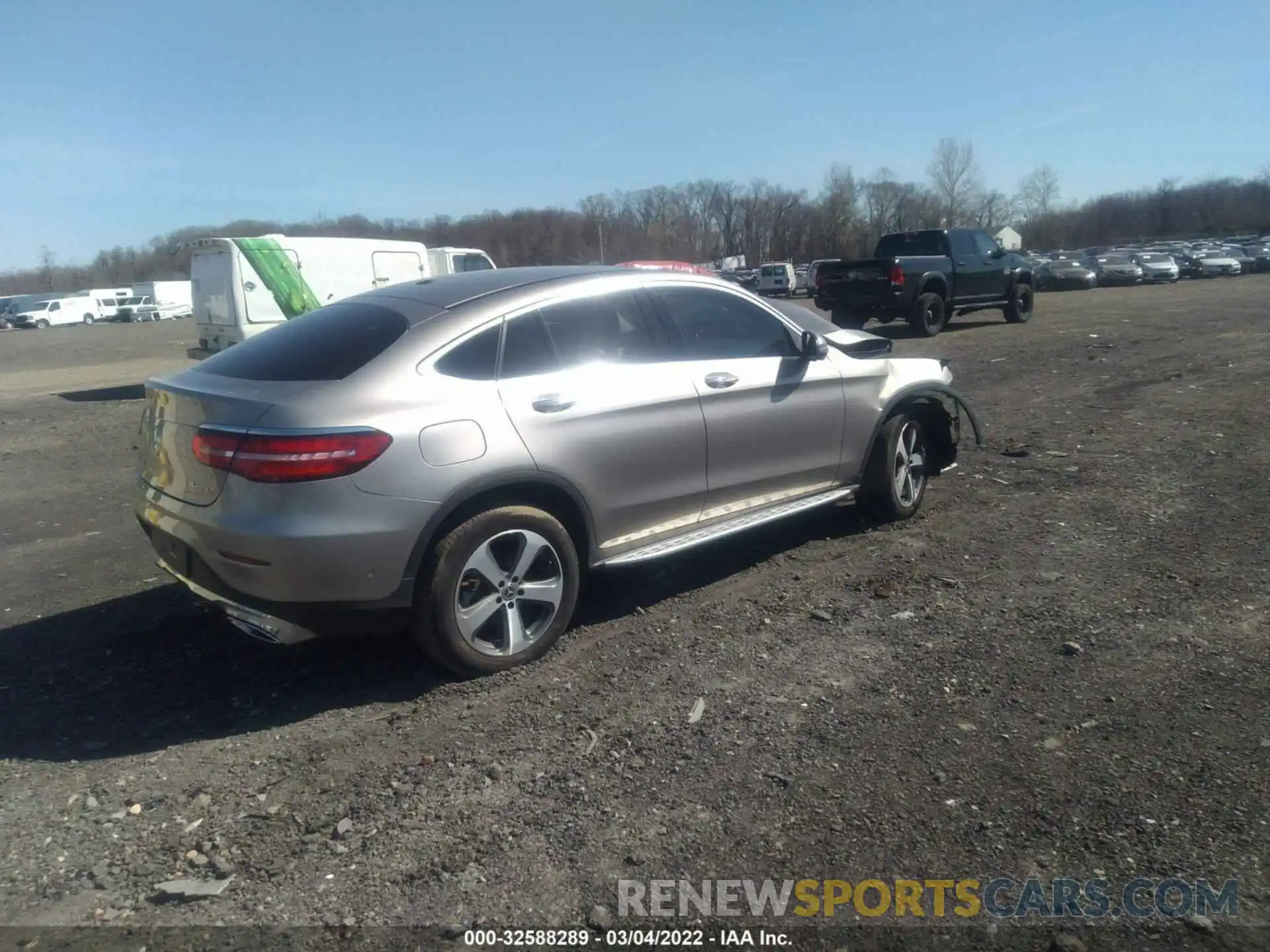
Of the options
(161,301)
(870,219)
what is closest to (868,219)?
(870,219)

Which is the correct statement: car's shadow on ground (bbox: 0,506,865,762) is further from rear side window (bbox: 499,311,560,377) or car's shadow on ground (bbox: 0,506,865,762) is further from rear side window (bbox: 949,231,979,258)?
rear side window (bbox: 949,231,979,258)

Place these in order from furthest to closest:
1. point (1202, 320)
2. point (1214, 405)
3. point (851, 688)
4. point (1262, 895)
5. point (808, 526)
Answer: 1. point (1202, 320)
2. point (1214, 405)
3. point (808, 526)
4. point (851, 688)
5. point (1262, 895)

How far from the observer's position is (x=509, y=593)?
402 cm

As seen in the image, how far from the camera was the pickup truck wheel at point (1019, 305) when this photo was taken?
67.6ft

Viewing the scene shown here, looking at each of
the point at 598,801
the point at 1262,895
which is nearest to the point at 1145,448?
the point at 1262,895

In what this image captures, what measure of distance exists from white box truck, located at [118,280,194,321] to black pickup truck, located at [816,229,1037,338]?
51.4 m

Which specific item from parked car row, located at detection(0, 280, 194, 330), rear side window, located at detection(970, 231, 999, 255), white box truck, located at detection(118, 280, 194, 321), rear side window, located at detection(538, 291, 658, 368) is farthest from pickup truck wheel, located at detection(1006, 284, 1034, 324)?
white box truck, located at detection(118, 280, 194, 321)

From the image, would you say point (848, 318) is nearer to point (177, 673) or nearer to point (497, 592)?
point (497, 592)

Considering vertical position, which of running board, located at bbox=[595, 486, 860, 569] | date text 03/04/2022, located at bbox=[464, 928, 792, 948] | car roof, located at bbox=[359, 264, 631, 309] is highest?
car roof, located at bbox=[359, 264, 631, 309]

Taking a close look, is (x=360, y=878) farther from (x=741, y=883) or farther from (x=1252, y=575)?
(x=1252, y=575)

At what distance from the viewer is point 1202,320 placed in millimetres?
18734

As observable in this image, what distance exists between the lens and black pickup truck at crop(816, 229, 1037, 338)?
1827 cm

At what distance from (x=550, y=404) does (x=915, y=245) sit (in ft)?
55.2

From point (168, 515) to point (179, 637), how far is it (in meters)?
0.95
